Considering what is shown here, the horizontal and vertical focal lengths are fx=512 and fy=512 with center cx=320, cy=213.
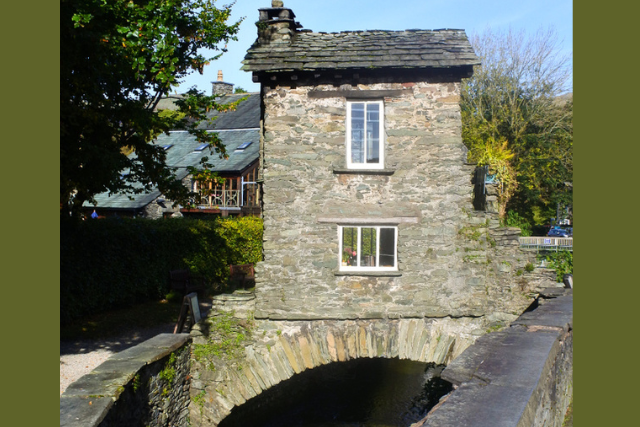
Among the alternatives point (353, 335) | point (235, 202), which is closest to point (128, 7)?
point (353, 335)

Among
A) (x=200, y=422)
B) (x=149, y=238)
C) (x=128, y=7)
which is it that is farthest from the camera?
(x=149, y=238)

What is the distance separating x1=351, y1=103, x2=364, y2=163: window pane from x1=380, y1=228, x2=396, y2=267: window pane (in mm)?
1564

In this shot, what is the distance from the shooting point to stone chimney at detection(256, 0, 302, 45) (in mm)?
10414

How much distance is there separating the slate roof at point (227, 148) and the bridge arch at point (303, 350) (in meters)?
15.3

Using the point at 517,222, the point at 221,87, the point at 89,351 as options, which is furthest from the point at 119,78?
the point at 221,87

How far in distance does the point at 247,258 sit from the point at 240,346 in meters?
9.98

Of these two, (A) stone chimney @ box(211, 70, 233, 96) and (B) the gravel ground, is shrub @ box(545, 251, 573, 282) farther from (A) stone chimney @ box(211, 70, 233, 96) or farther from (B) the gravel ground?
(A) stone chimney @ box(211, 70, 233, 96)

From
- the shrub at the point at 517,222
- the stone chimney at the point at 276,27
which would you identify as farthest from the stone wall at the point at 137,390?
the shrub at the point at 517,222

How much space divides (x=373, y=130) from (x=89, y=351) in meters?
7.45

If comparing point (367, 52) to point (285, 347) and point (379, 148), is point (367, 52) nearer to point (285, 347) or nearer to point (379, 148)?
point (379, 148)

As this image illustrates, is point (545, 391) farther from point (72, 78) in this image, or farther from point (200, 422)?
point (72, 78)

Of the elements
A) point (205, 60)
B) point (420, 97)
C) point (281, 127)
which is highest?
point (205, 60)

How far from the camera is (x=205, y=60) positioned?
1252 cm

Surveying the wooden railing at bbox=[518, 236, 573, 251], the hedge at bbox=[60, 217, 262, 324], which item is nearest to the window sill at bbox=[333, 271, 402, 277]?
the hedge at bbox=[60, 217, 262, 324]
